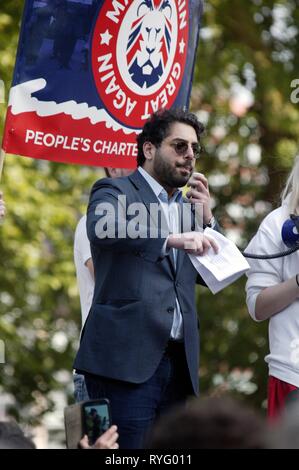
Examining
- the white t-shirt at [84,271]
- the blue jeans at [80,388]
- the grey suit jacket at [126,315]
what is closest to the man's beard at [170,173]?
the grey suit jacket at [126,315]

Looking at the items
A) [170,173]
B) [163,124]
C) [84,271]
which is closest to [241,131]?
[84,271]

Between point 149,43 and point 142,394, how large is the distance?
1.96m

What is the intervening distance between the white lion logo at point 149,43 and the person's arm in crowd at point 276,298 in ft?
4.72

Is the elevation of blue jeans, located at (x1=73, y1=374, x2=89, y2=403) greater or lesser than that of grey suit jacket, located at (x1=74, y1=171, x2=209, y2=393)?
lesser

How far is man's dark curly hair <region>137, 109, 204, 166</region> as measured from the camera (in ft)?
17.0

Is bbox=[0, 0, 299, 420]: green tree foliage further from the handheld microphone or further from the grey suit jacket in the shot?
the grey suit jacket

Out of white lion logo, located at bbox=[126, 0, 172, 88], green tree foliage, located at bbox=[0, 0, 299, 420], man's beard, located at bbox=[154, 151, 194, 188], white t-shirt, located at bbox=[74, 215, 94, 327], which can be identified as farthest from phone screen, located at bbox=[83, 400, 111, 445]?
green tree foliage, located at bbox=[0, 0, 299, 420]

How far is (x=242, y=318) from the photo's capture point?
13.8 meters

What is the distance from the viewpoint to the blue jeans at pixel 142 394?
4.89m

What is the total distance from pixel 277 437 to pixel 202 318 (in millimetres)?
11353

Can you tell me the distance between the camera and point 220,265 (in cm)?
482

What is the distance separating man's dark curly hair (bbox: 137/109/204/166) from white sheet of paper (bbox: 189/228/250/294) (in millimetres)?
538
